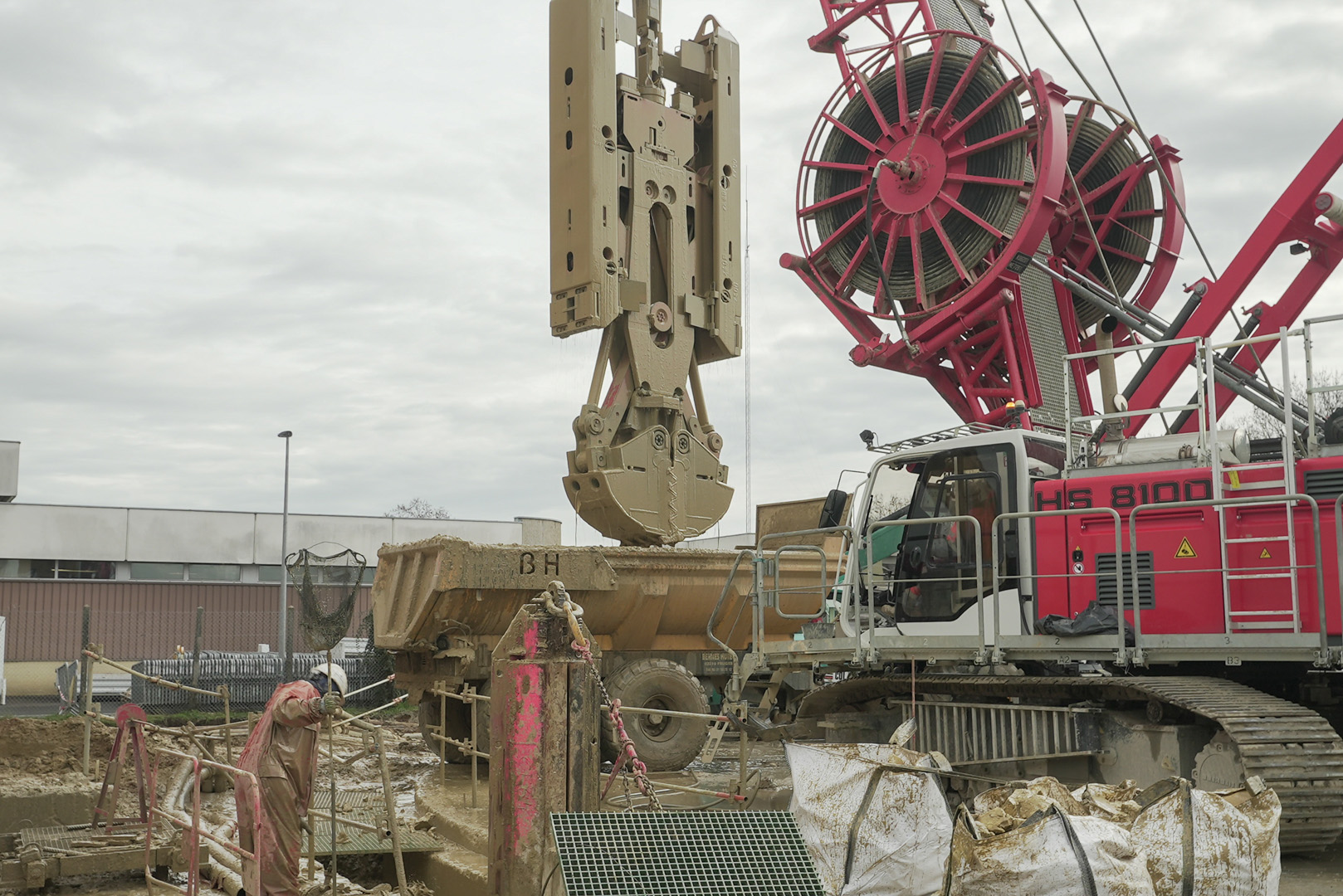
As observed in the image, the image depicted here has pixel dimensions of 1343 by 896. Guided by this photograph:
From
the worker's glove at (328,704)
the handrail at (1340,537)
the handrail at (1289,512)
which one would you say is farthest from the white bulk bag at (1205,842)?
the worker's glove at (328,704)

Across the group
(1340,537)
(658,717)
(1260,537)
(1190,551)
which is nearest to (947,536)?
(1190,551)

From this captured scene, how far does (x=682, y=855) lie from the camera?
5.38 m

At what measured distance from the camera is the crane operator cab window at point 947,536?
9742 millimetres

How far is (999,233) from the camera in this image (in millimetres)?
19844

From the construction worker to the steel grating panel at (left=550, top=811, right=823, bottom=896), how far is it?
2541mm

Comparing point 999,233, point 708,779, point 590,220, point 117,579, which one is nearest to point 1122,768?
point 708,779

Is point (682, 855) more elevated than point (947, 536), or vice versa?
point (947, 536)

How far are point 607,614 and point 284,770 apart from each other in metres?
6.55

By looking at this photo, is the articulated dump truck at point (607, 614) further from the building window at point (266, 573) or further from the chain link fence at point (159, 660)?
the building window at point (266, 573)

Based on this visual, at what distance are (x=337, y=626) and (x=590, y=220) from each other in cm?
1451

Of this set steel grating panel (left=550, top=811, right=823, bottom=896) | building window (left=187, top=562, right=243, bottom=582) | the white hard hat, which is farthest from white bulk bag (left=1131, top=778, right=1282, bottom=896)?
building window (left=187, top=562, right=243, bottom=582)

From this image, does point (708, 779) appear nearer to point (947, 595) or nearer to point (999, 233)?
point (947, 595)

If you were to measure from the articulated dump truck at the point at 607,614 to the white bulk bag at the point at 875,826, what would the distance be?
5.20 meters

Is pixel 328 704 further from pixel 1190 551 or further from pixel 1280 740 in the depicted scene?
pixel 1190 551
